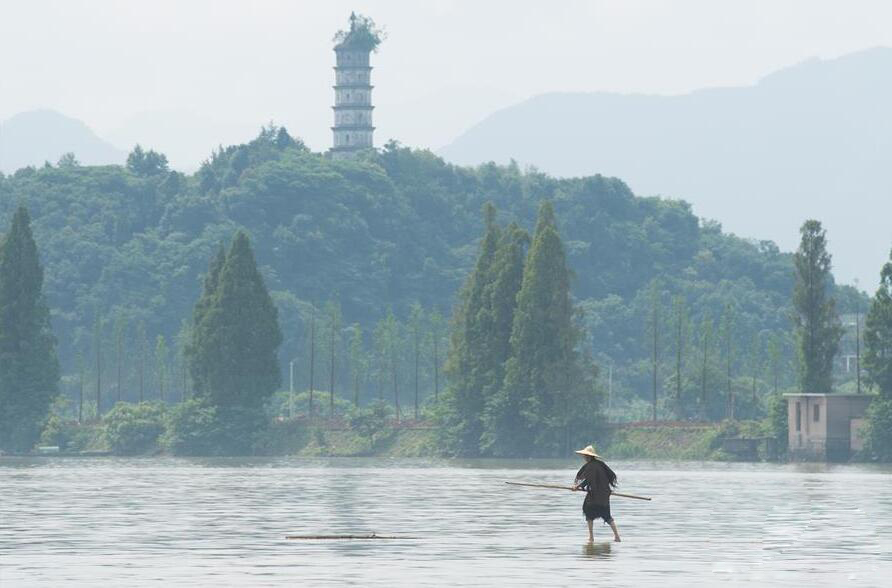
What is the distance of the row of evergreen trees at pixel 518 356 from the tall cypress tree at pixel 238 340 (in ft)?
46.6

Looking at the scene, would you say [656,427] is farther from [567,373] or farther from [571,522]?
[571,522]

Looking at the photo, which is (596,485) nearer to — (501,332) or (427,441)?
(501,332)

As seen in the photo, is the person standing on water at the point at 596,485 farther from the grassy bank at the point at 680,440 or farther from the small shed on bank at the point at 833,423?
the grassy bank at the point at 680,440

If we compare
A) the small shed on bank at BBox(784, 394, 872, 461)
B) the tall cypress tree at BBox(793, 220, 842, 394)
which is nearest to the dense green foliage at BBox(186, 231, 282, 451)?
the tall cypress tree at BBox(793, 220, 842, 394)

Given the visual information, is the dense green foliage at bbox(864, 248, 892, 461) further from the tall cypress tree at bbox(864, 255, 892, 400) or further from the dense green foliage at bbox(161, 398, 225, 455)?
the dense green foliage at bbox(161, 398, 225, 455)

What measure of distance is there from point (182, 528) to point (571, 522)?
9.96 m

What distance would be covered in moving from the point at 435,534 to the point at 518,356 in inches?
4030

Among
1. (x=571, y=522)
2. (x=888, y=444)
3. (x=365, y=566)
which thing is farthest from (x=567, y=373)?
(x=365, y=566)

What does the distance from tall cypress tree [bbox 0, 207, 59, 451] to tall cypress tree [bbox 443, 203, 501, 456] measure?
29040mm

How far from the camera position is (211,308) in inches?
6486

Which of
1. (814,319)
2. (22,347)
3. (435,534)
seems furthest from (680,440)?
(435,534)

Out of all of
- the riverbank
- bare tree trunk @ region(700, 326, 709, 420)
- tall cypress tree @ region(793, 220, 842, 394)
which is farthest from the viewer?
bare tree trunk @ region(700, 326, 709, 420)

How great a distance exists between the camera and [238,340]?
534 feet

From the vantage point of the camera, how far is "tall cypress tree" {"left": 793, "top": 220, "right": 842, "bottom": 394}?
Result: 476 feet
